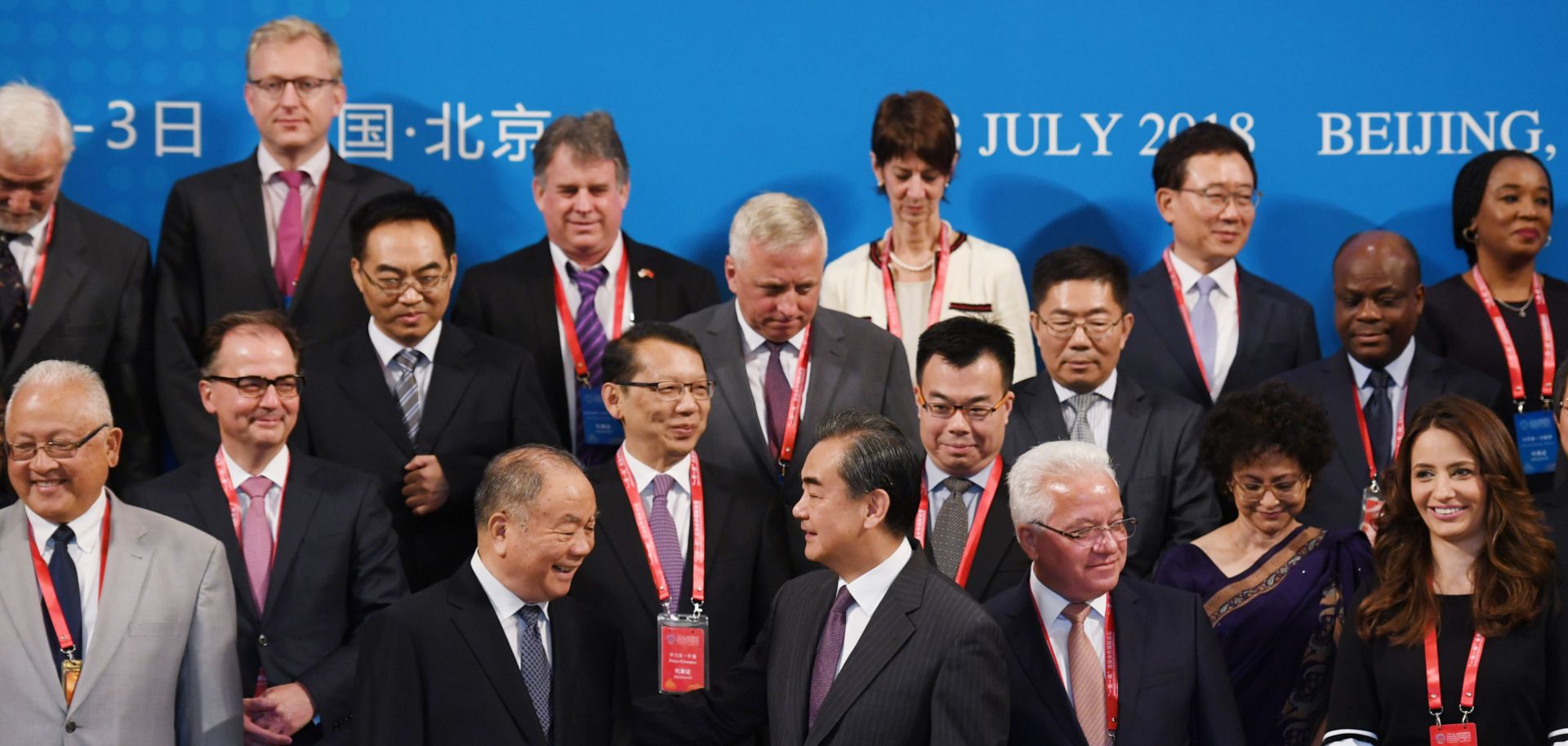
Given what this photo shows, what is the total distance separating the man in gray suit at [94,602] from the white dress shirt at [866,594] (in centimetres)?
151

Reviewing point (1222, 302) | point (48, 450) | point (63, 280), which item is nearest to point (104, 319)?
point (63, 280)

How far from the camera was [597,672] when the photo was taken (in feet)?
14.0

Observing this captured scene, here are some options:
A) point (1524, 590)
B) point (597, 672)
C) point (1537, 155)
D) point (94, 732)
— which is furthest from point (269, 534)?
point (1537, 155)

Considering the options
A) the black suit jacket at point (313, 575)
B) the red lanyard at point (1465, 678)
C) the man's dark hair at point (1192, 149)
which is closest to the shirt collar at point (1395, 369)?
the man's dark hair at point (1192, 149)

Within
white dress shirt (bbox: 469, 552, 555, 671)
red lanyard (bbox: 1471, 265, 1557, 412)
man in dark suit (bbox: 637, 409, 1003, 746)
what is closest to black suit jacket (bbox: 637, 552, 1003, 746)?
man in dark suit (bbox: 637, 409, 1003, 746)

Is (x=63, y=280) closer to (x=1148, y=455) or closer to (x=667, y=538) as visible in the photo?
(x=667, y=538)

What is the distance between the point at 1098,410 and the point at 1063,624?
4.02ft

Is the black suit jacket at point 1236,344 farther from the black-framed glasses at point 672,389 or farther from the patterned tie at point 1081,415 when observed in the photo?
the black-framed glasses at point 672,389

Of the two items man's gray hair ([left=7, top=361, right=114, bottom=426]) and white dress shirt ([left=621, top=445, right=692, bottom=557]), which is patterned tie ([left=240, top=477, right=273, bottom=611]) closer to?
man's gray hair ([left=7, top=361, right=114, bottom=426])

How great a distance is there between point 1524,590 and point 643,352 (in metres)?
2.23

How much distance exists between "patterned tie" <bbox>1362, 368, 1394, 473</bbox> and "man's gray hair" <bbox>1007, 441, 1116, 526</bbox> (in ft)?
5.70

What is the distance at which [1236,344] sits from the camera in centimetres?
605

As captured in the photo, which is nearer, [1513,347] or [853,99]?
[1513,347]

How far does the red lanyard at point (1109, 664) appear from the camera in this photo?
4.14m
